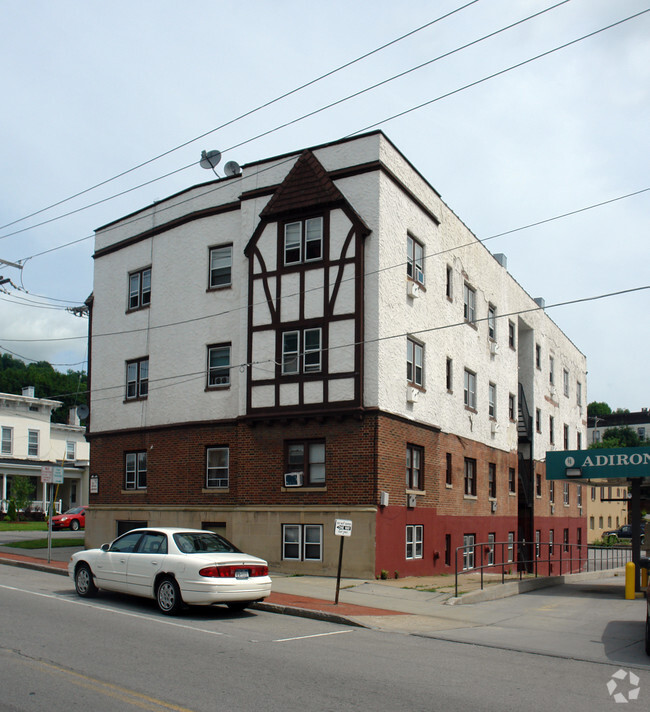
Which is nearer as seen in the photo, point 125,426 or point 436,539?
point 436,539

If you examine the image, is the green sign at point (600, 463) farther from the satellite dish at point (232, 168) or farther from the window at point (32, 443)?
the window at point (32, 443)

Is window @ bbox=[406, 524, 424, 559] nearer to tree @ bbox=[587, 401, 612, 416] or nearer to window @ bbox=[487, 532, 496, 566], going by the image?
window @ bbox=[487, 532, 496, 566]

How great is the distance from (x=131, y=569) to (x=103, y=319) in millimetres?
16323

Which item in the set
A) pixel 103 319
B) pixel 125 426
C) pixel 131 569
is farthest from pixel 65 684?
pixel 103 319

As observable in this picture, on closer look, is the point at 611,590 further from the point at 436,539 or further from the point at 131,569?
the point at 131,569

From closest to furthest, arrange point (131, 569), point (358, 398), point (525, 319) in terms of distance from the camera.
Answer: point (131, 569) → point (358, 398) → point (525, 319)

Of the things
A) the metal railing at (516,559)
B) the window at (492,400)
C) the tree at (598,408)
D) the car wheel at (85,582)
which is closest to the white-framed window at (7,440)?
the metal railing at (516,559)

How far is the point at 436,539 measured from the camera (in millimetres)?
24844

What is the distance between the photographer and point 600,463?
22.9 meters

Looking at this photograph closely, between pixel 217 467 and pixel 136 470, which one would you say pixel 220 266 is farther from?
pixel 136 470

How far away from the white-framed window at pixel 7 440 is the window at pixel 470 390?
1586 inches

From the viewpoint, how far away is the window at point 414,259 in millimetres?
24094

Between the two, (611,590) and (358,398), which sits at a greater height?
(358,398)

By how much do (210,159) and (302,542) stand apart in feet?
42.7
